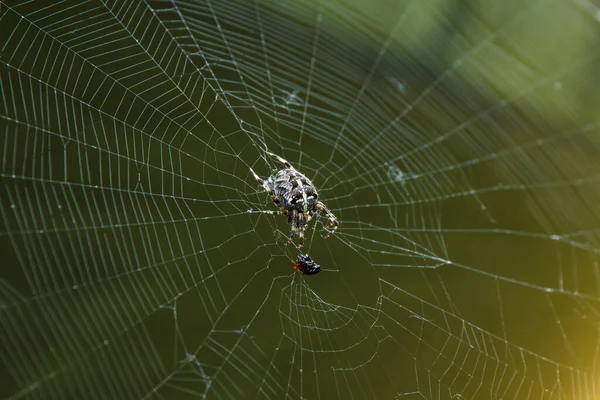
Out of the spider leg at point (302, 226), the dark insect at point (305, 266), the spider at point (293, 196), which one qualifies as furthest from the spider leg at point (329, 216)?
the dark insect at point (305, 266)

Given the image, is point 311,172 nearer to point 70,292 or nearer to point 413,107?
point 413,107

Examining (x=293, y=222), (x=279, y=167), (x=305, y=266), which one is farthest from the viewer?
(x=279, y=167)

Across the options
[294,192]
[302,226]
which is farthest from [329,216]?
[294,192]

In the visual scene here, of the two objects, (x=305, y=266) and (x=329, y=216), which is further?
(x=329, y=216)

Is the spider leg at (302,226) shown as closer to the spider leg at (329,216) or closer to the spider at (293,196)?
the spider at (293,196)

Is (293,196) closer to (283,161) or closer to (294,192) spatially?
(294,192)

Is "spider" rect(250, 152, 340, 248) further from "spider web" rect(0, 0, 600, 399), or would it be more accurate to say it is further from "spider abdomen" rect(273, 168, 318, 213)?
"spider web" rect(0, 0, 600, 399)
